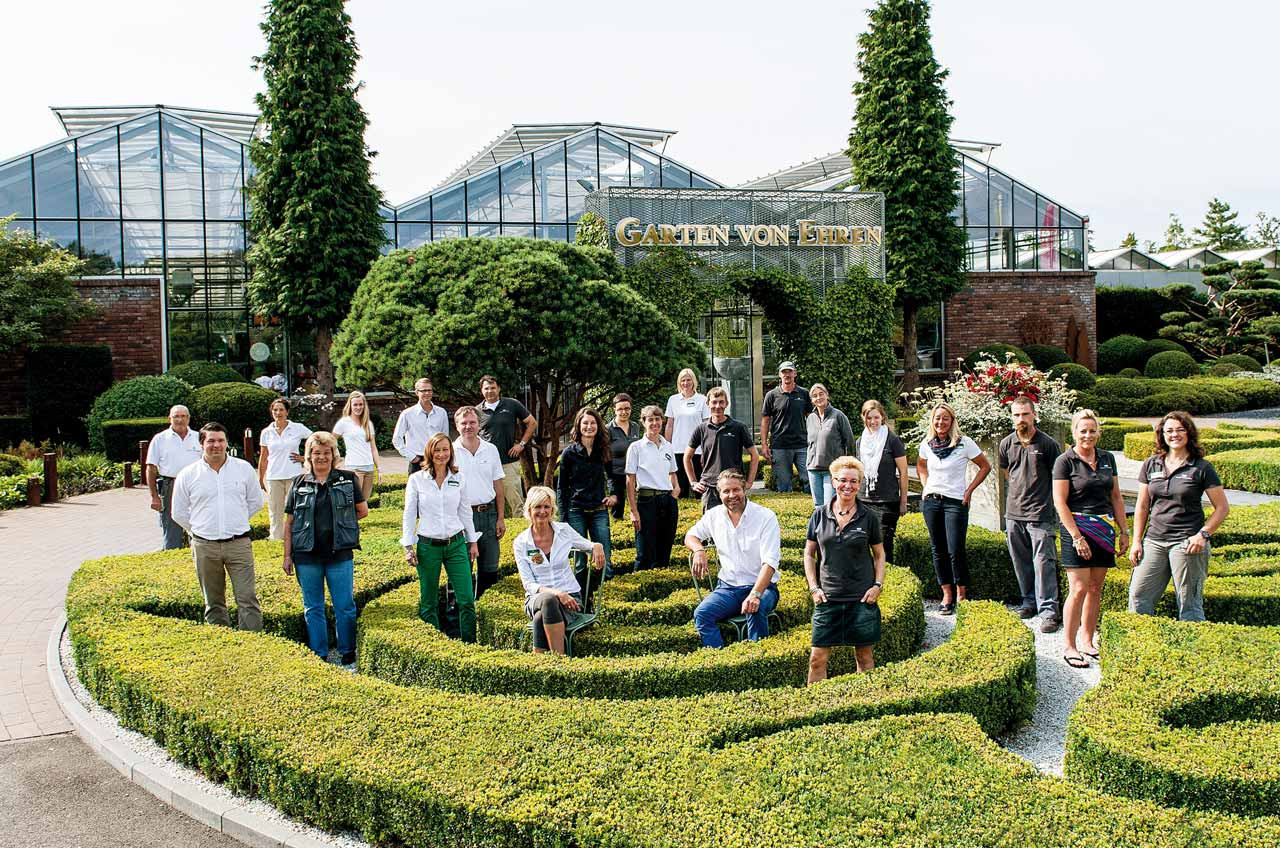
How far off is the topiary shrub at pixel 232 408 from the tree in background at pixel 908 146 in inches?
621

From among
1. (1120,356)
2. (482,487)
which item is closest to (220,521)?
(482,487)

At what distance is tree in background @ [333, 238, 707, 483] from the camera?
39.9ft

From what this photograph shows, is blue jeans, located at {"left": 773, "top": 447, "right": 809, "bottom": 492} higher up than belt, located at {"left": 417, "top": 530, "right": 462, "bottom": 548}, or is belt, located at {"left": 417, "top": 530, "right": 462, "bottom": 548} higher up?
blue jeans, located at {"left": 773, "top": 447, "right": 809, "bottom": 492}

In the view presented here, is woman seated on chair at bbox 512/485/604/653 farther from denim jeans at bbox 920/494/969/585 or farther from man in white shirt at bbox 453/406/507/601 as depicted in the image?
denim jeans at bbox 920/494/969/585

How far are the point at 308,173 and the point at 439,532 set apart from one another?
60.4 ft

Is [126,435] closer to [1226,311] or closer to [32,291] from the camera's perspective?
[32,291]

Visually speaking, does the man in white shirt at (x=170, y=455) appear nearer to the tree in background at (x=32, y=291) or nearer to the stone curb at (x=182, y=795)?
the stone curb at (x=182, y=795)

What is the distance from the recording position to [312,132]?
23.5m

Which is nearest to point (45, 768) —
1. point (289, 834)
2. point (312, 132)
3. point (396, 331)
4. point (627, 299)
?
point (289, 834)

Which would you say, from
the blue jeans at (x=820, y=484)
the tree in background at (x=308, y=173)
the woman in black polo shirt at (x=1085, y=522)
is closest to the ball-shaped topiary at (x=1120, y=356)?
the tree in background at (x=308, y=173)

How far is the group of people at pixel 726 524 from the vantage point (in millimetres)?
6574

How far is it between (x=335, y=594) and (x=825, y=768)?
4096mm

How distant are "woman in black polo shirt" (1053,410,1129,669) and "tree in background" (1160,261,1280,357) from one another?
107 feet

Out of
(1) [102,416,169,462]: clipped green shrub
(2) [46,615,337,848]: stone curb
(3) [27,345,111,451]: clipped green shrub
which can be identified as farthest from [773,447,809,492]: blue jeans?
(3) [27,345,111,451]: clipped green shrub
